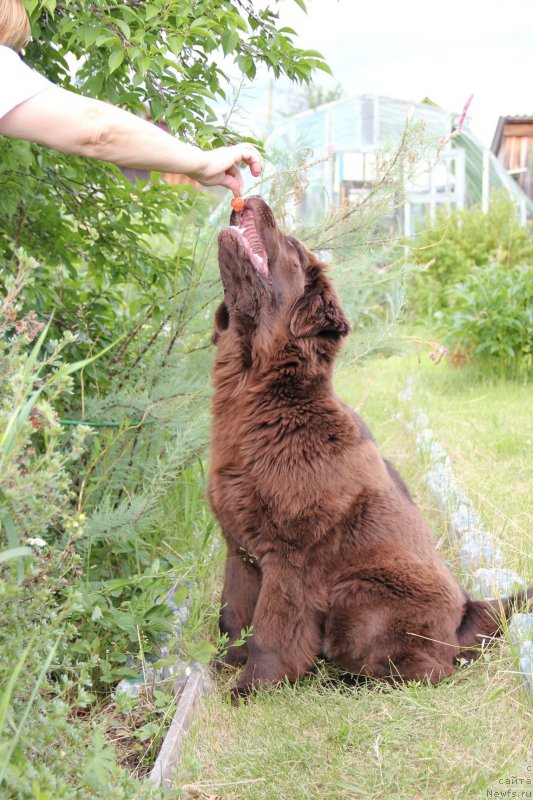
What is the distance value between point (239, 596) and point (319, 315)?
44.5 inches

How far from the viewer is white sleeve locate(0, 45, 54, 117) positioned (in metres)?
2.06

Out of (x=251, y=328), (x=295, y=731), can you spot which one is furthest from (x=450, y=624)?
(x=251, y=328)

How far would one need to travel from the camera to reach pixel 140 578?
9.29 ft

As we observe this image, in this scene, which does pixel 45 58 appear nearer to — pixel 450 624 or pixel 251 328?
pixel 251 328

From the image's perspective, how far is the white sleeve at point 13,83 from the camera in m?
2.06

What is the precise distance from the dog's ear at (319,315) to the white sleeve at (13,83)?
124 cm

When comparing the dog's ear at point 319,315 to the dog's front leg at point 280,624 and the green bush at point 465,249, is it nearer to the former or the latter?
the dog's front leg at point 280,624

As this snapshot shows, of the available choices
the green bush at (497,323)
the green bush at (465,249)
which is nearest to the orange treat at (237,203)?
the green bush at (497,323)

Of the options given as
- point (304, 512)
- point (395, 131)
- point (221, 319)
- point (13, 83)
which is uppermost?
point (395, 131)

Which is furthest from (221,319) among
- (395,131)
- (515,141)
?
(515,141)

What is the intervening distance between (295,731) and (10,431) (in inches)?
59.5

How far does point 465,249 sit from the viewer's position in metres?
12.0

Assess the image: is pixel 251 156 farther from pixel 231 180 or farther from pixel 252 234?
pixel 252 234

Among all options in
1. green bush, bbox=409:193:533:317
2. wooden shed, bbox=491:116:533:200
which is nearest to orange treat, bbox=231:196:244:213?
green bush, bbox=409:193:533:317
